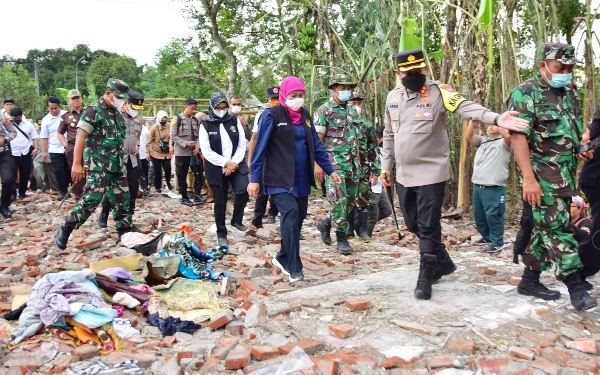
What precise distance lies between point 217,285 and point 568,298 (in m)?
2.88

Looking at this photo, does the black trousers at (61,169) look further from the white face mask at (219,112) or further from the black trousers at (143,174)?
the white face mask at (219,112)

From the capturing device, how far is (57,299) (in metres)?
3.64

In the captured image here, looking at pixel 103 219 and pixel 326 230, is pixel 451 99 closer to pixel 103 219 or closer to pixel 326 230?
pixel 326 230

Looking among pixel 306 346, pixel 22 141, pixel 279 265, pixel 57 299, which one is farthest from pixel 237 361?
pixel 22 141

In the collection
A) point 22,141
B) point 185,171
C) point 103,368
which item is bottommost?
point 103,368

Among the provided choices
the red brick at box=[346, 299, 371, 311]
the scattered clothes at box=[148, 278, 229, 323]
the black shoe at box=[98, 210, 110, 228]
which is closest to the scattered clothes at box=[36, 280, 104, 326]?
the scattered clothes at box=[148, 278, 229, 323]

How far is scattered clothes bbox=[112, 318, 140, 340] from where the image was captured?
3645 millimetres

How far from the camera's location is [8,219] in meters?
8.80

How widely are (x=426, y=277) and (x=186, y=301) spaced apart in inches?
74.5

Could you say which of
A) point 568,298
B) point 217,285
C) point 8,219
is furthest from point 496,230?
point 8,219

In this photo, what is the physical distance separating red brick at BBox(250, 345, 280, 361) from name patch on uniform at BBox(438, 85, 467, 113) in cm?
214

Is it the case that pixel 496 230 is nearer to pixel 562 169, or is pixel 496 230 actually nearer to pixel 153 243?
pixel 562 169

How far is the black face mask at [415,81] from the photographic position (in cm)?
423

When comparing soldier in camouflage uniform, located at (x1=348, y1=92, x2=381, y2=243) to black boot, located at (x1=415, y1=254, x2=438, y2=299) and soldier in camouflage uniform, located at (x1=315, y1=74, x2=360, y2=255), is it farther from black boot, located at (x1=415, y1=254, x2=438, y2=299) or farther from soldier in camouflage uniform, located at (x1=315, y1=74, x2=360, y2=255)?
black boot, located at (x1=415, y1=254, x2=438, y2=299)
